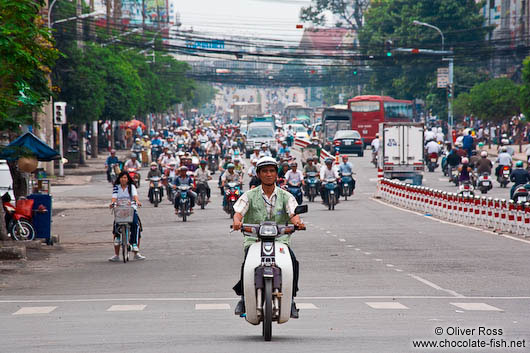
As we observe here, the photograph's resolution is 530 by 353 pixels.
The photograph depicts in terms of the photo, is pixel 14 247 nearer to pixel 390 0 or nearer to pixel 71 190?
pixel 71 190

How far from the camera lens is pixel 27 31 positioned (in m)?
18.6

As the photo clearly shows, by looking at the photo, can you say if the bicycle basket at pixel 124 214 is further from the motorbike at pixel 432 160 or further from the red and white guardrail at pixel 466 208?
the motorbike at pixel 432 160

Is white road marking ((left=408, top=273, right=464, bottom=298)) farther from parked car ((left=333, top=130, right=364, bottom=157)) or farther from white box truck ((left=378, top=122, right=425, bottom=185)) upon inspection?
parked car ((left=333, top=130, right=364, bottom=157))

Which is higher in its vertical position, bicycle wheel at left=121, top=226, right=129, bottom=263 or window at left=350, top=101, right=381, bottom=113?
window at left=350, top=101, right=381, bottom=113

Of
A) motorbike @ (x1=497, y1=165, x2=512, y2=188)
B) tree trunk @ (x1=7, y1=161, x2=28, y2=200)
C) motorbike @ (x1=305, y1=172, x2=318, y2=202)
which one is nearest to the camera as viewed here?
tree trunk @ (x1=7, y1=161, x2=28, y2=200)

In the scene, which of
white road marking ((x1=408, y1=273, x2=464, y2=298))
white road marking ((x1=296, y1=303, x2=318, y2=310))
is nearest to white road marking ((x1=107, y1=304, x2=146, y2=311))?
white road marking ((x1=296, y1=303, x2=318, y2=310))

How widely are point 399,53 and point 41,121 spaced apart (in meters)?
54.5

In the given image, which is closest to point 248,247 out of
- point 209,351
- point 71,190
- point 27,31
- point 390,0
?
point 209,351

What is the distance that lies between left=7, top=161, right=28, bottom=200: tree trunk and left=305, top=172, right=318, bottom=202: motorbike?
13.1 m

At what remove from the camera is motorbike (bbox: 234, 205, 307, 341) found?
9148 mm

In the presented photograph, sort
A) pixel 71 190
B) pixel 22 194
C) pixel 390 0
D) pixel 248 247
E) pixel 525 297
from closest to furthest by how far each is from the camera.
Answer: pixel 248 247, pixel 525 297, pixel 22 194, pixel 71 190, pixel 390 0

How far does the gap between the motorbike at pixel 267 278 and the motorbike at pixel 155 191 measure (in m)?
26.5

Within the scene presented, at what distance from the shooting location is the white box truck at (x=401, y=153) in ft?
143

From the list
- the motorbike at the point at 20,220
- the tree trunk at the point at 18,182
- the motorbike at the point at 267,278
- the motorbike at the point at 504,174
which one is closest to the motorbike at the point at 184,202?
the tree trunk at the point at 18,182
